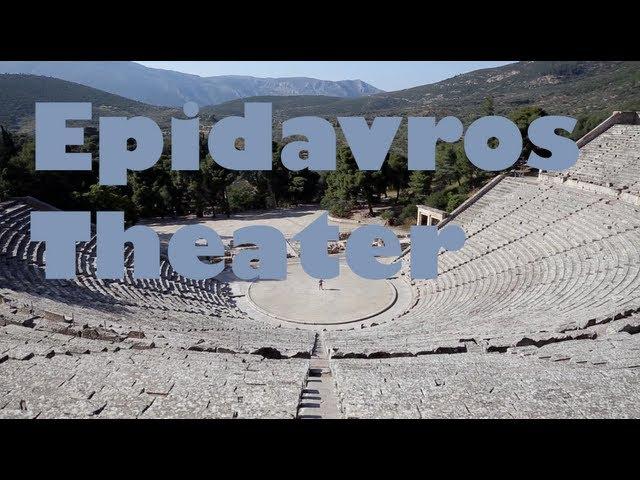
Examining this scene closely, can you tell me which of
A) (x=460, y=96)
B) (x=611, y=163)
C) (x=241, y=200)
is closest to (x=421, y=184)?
(x=611, y=163)

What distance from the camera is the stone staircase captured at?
197 inches

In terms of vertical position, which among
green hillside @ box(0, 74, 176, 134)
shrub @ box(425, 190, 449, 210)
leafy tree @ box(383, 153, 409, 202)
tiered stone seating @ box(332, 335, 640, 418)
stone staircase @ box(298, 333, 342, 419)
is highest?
green hillside @ box(0, 74, 176, 134)

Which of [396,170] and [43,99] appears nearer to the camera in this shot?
[396,170]

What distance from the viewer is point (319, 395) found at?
219 inches

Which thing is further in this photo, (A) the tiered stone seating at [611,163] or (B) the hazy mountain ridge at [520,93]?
(B) the hazy mountain ridge at [520,93]

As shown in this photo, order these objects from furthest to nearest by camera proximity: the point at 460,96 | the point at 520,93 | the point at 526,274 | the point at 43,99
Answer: the point at 460,96 < the point at 43,99 < the point at 520,93 < the point at 526,274

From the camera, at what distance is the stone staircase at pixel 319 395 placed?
16.4 feet

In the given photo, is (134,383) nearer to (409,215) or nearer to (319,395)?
(319,395)

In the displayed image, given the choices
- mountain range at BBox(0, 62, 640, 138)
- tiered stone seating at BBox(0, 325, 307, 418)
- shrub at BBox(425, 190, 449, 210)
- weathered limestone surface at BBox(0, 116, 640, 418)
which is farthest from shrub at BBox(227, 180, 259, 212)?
mountain range at BBox(0, 62, 640, 138)

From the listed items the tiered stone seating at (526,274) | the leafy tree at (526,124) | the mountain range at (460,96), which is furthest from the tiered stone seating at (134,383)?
the mountain range at (460,96)

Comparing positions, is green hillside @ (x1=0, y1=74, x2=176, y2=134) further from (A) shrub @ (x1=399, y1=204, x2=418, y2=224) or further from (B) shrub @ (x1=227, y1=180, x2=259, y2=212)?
(A) shrub @ (x1=399, y1=204, x2=418, y2=224)

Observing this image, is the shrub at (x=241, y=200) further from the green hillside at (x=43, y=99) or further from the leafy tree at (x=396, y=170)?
the green hillside at (x=43, y=99)

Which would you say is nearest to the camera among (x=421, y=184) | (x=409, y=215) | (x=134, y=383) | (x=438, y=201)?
(x=134, y=383)
